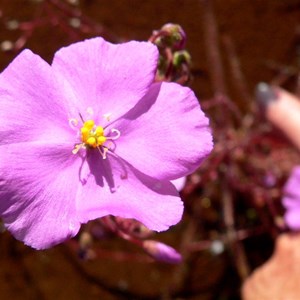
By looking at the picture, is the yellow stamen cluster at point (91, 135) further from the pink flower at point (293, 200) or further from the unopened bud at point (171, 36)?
the pink flower at point (293, 200)

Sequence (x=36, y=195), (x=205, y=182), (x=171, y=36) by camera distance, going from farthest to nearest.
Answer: (x=205, y=182)
(x=171, y=36)
(x=36, y=195)

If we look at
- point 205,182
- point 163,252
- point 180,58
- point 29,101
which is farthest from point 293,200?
point 29,101

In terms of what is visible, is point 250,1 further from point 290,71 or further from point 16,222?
point 16,222

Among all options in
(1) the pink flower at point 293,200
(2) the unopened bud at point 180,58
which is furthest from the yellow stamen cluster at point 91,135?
(1) the pink flower at point 293,200

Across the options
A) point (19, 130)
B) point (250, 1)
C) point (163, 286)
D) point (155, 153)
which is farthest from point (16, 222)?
point (250, 1)

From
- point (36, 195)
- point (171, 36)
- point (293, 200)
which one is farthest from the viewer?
point (293, 200)

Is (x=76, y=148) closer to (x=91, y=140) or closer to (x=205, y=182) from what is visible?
(x=91, y=140)
